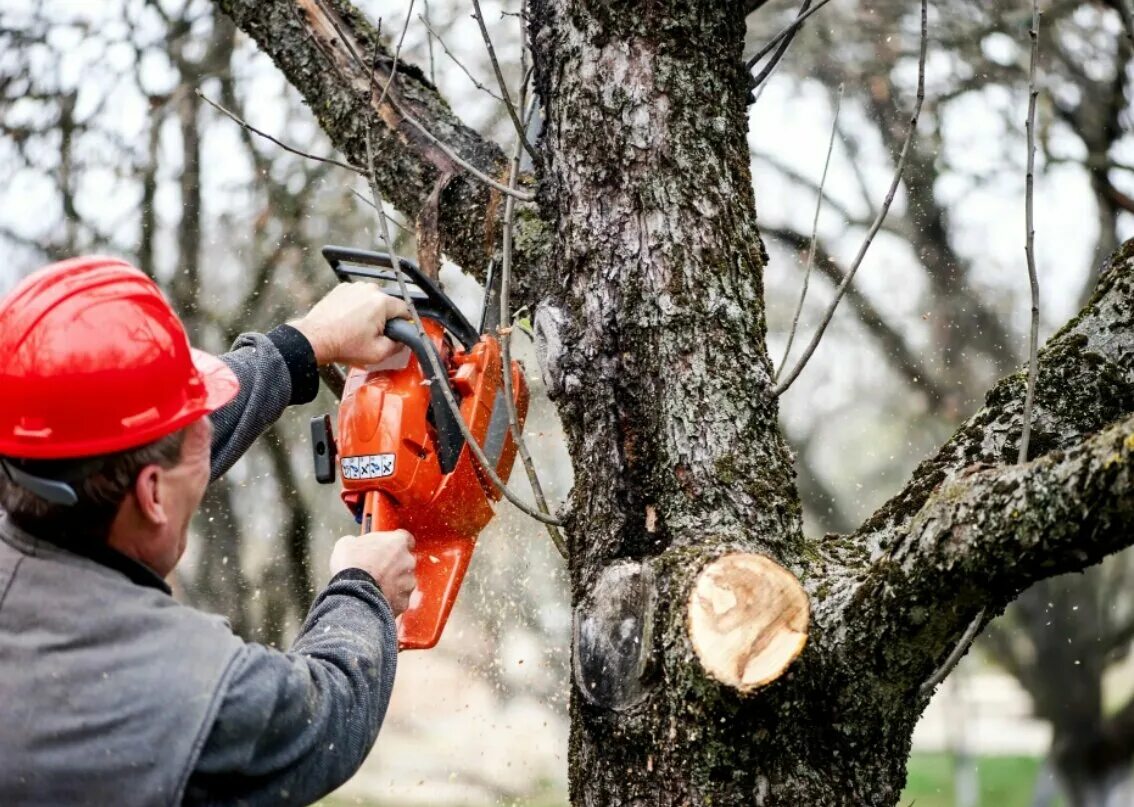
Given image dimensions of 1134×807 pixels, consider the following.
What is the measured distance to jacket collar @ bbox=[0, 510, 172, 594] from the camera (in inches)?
54.7

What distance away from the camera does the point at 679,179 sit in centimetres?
184

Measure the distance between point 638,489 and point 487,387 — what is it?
0.47 metres

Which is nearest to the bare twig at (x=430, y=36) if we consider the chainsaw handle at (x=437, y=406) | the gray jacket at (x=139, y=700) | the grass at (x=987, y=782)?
the chainsaw handle at (x=437, y=406)

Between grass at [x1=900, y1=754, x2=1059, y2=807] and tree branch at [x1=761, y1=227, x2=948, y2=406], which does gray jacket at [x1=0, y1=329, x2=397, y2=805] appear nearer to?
tree branch at [x1=761, y1=227, x2=948, y2=406]

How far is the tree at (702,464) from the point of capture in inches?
61.0

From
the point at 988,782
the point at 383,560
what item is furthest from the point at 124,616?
the point at 988,782

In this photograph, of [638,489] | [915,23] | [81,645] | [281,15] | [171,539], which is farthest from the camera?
[915,23]

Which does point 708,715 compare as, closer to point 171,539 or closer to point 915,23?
point 171,539

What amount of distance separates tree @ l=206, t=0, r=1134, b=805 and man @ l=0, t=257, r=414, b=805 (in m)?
0.41

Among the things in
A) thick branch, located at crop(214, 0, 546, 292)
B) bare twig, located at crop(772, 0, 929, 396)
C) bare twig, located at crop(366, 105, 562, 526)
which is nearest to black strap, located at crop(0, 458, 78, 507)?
bare twig, located at crop(366, 105, 562, 526)

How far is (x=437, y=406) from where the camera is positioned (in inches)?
82.7

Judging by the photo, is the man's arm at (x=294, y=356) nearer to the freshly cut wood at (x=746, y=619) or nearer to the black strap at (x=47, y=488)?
the black strap at (x=47, y=488)

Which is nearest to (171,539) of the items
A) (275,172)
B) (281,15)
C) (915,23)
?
(281,15)

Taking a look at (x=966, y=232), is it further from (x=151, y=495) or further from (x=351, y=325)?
(x=151, y=495)
